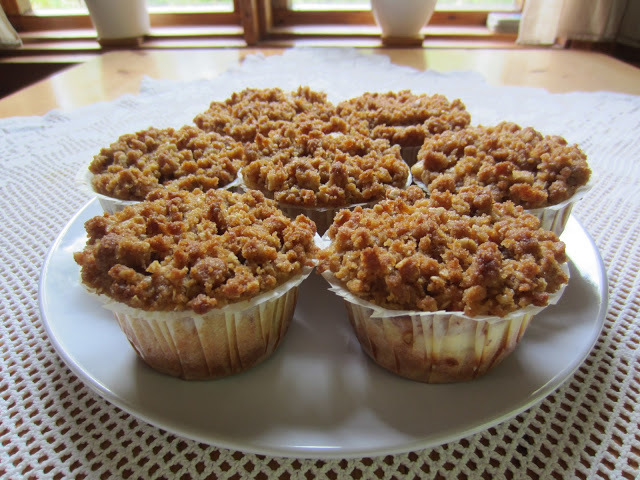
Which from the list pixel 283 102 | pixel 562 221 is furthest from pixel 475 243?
pixel 283 102

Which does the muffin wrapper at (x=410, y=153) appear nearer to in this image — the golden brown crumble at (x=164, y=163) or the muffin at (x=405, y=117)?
the muffin at (x=405, y=117)

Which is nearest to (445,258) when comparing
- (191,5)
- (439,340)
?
(439,340)

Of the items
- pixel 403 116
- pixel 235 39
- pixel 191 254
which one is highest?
pixel 191 254

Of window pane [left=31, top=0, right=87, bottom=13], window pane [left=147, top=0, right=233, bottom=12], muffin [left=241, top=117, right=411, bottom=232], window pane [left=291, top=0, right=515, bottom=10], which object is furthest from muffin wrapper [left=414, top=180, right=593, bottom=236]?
window pane [left=31, top=0, right=87, bottom=13]

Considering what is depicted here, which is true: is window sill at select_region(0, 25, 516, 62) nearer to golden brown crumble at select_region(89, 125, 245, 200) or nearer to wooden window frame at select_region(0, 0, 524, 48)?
wooden window frame at select_region(0, 0, 524, 48)

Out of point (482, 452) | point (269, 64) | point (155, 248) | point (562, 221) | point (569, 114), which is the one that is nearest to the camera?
point (482, 452)

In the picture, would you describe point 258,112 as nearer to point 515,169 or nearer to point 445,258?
point 515,169

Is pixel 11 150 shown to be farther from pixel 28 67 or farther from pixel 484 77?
pixel 484 77
